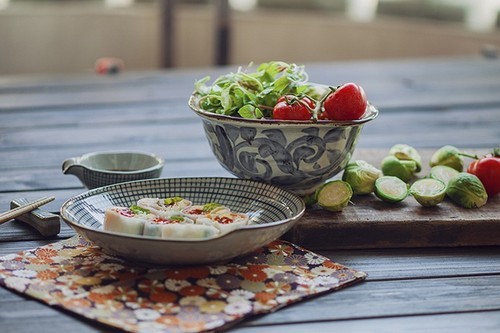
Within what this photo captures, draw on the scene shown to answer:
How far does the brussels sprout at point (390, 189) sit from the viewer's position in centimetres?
137

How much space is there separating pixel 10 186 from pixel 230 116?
50 cm

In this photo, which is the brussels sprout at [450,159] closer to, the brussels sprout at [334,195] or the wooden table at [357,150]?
the wooden table at [357,150]

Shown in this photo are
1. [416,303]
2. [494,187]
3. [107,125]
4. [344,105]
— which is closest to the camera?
[416,303]

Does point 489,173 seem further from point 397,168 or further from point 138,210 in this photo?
point 138,210

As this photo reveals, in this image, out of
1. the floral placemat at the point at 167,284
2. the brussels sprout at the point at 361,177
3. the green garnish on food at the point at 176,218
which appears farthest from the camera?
the brussels sprout at the point at 361,177

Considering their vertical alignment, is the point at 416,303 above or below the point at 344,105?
below

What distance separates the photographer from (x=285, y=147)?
1.32 meters

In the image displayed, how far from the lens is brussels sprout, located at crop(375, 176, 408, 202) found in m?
1.37

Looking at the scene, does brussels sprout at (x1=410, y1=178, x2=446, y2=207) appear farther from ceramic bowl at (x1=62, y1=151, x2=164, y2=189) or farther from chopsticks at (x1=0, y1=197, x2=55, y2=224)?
chopsticks at (x1=0, y1=197, x2=55, y2=224)

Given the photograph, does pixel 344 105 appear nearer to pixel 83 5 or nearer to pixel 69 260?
pixel 69 260

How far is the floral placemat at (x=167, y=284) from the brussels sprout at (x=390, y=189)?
7.9 inches

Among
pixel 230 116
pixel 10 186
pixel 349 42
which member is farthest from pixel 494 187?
pixel 349 42

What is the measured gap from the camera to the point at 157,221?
3.81 feet

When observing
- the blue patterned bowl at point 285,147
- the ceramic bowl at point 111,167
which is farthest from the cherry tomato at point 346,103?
the ceramic bowl at point 111,167
